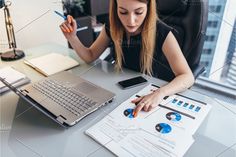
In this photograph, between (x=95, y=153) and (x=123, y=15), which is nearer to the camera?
(x=95, y=153)

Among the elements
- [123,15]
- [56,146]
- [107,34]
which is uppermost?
[123,15]

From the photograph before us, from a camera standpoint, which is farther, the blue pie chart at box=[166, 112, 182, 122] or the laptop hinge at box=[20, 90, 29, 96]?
the laptop hinge at box=[20, 90, 29, 96]

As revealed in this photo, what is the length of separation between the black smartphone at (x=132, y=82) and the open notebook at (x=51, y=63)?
0.31 m

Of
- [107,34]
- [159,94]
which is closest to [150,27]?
[107,34]

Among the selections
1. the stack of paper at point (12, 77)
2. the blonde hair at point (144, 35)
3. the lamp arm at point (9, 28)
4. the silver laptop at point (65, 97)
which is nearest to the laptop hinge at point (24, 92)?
the silver laptop at point (65, 97)

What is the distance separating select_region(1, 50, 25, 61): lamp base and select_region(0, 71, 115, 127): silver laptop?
1.08 feet

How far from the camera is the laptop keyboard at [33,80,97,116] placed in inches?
28.8

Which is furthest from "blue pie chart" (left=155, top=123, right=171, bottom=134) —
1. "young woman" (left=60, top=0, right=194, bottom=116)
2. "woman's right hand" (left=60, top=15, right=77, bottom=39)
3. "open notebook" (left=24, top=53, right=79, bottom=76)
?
"woman's right hand" (left=60, top=15, right=77, bottom=39)

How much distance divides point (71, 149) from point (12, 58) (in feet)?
2.59

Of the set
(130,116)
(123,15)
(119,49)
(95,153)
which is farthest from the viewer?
(119,49)

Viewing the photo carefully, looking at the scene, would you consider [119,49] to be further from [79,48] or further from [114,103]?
[114,103]

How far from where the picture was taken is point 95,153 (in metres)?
0.59

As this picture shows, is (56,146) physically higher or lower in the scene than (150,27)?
lower

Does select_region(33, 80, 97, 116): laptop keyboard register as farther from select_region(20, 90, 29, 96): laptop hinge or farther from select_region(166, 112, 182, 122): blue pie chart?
select_region(166, 112, 182, 122): blue pie chart
